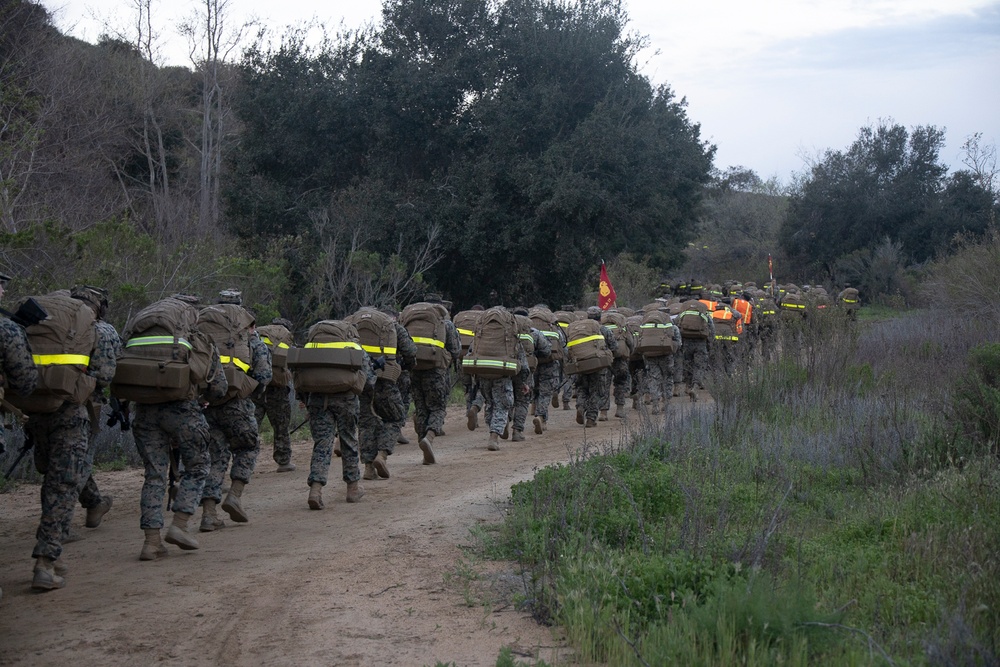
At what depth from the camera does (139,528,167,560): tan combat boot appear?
8703mm

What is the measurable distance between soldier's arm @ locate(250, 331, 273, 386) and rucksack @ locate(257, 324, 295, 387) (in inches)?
101

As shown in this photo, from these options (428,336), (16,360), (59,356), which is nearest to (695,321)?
(428,336)

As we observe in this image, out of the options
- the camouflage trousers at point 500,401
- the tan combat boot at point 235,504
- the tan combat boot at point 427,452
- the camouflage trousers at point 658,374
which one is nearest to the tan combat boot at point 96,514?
the tan combat boot at point 235,504

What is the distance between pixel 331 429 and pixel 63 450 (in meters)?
3.45

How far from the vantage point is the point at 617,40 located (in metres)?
30.5

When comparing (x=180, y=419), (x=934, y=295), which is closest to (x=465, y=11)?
(x=934, y=295)

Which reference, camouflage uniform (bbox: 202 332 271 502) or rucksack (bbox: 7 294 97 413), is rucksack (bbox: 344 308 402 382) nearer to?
camouflage uniform (bbox: 202 332 271 502)

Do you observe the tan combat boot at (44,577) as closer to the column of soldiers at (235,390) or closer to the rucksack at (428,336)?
the column of soldiers at (235,390)

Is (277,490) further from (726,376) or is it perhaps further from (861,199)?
(861,199)

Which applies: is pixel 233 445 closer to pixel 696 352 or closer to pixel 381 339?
pixel 381 339

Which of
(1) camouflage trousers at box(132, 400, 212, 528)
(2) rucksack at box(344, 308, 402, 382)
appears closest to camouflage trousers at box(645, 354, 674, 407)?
(2) rucksack at box(344, 308, 402, 382)

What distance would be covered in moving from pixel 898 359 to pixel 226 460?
11204mm

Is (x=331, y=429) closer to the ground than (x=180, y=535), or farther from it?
farther from it

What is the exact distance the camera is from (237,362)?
991 cm
